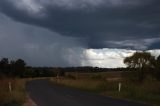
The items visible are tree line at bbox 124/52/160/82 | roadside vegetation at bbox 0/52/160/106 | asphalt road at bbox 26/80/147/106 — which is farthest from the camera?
tree line at bbox 124/52/160/82

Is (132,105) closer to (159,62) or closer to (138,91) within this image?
(138,91)

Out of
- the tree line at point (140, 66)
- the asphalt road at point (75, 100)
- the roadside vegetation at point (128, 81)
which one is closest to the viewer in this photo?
the asphalt road at point (75, 100)

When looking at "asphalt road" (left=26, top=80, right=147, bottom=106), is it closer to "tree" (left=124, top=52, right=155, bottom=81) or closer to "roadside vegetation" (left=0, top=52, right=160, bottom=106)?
"roadside vegetation" (left=0, top=52, right=160, bottom=106)

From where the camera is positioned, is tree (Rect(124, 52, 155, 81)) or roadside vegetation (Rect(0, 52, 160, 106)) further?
tree (Rect(124, 52, 155, 81))

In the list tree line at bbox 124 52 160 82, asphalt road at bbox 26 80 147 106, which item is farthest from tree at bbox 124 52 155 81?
asphalt road at bbox 26 80 147 106

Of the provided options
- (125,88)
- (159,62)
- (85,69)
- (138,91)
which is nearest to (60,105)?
(138,91)

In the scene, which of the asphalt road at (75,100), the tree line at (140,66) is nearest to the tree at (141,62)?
the tree line at (140,66)

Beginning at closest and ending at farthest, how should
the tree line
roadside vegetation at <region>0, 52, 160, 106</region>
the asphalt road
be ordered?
the asphalt road < roadside vegetation at <region>0, 52, 160, 106</region> < the tree line

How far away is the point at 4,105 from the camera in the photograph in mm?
25484

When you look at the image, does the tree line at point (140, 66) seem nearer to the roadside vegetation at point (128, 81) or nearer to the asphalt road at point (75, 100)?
the roadside vegetation at point (128, 81)

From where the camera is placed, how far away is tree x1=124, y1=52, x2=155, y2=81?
69.4m

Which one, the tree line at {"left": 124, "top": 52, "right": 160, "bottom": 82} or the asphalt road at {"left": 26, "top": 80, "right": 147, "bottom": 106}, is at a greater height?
the tree line at {"left": 124, "top": 52, "right": 160, "bottom": 82}

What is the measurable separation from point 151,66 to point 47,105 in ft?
154

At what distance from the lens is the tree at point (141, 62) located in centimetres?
6938
